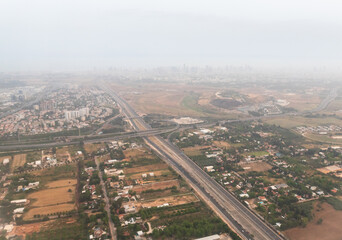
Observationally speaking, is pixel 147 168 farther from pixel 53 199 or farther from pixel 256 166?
pixel 256 166

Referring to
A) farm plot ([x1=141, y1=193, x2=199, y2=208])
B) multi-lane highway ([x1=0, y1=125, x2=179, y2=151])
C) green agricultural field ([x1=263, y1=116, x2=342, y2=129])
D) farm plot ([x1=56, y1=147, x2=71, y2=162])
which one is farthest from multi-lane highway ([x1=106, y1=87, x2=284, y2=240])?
green agricultural field ([x1=263, y1=116, x2=342, y2=129])

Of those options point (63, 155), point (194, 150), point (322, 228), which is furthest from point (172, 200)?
point (63, 155)

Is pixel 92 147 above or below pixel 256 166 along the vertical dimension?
above

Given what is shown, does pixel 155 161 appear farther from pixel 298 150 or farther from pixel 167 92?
pixel 167 92

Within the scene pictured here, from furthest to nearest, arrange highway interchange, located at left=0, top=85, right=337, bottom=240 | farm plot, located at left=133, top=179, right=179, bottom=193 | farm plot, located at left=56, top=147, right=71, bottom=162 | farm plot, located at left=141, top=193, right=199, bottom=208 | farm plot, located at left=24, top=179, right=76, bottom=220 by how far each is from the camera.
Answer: farm plot, located at left=56, top=147, right=71, bottom=162 → farm plot, located at left=133, top=179, right=179, bottom=193 → farm plot, located at left=141, top=193, right=199, bottom=208 → farm plot, located at left=24, top=179, right=76, bottom=220 → highway interchange, located at left=0, top=85, right=337, bottom=240

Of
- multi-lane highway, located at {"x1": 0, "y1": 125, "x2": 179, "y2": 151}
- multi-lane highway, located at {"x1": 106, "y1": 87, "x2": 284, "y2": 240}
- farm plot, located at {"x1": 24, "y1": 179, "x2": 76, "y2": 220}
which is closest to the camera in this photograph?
multi-lane highway, located at {"x1": 106, "y1": 87, "x2": 284, "y2": 240}

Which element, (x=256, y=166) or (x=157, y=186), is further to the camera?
(x=256, y=166)

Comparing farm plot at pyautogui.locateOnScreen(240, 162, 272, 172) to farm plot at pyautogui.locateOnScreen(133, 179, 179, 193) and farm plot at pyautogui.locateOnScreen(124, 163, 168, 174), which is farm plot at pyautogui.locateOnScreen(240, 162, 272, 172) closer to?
farm plot at pyautogui.locateOnScreen(133, 179, 179, 193)

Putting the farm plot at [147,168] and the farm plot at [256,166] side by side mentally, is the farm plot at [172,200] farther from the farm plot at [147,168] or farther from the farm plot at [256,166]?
the farm plot at [256,166]

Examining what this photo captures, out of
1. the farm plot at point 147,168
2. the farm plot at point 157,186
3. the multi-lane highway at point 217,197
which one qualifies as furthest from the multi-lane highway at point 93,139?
the farm plot at point 157,186
